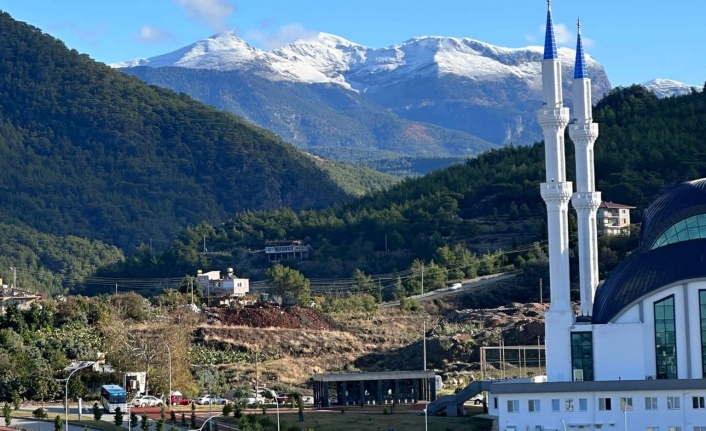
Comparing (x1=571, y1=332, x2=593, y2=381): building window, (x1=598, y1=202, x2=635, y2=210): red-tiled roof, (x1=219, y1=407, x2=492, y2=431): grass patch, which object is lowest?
(x1=219, y1=407, x2=492, y2=431): grass patch

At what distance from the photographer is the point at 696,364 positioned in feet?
243

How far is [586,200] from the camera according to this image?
3172 inches

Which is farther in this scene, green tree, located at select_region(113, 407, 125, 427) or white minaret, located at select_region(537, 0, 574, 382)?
green tree, located at select_region(113, 407, 125, 427)

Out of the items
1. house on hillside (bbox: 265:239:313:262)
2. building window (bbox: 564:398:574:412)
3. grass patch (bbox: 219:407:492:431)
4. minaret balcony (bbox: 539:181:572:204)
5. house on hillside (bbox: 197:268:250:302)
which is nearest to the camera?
building window (bbox: 564:398:574:412)

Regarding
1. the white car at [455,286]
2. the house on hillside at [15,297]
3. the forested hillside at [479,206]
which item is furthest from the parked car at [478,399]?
the forested hillside at [479,206]

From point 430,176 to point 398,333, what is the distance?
6229 centimetres

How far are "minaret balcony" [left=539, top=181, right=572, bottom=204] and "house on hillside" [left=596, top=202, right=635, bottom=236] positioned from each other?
67818 mm

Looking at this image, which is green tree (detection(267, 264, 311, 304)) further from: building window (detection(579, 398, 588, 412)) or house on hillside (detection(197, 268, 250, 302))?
building window (detection(579, 398, 588, 412))

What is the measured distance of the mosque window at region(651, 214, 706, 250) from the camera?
75688 millimetres

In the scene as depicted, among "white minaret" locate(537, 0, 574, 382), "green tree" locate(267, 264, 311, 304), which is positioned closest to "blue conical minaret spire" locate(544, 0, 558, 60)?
"white minaret" locate(537, 0, 574, 382)

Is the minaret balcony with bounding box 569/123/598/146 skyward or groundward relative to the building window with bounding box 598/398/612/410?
skyward

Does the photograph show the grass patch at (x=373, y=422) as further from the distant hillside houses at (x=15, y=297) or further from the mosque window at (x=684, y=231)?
the distant hillside houses at (x=15, y=297)

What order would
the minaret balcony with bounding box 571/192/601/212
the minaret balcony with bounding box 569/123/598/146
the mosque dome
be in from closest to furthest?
the mosque dome < the minaret balcony with bounding box 571/192/601/212 < the minaret balcony with bounding box 569/123/598/146

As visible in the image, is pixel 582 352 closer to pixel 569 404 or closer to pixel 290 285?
pixel 569 404
